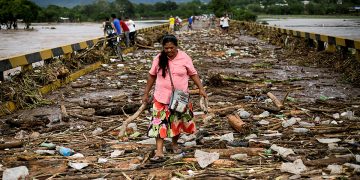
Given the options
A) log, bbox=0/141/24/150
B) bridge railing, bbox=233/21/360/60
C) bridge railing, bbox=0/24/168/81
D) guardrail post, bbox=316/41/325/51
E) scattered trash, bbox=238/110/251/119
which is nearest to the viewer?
log, bbox=0/141/24/150

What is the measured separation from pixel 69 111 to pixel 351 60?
710 centimetres

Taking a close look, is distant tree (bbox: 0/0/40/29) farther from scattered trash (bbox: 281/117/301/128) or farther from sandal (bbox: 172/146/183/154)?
sandal (bbox: 172/146/183/154)

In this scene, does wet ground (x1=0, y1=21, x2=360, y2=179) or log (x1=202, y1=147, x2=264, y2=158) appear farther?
log (x1=202, y1=147, x2=264, y2=158)

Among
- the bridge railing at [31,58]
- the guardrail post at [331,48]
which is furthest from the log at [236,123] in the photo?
the guardrail post at [331,48]

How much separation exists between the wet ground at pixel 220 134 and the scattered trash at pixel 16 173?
10 cm

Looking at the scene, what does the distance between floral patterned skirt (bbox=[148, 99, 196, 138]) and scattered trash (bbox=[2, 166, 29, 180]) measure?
4.34ft

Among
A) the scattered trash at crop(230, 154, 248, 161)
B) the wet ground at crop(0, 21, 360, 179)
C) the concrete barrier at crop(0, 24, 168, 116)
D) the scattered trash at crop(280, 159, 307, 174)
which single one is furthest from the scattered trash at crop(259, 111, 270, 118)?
the concrete barrier at crop(0, 24, 168, 116)

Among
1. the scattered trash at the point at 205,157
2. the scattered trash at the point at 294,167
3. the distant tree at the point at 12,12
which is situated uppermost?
the distant tree at the point at 12,12

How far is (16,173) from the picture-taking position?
4168 mm

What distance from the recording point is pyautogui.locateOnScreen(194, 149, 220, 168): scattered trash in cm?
437

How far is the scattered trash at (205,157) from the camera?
14.3ft

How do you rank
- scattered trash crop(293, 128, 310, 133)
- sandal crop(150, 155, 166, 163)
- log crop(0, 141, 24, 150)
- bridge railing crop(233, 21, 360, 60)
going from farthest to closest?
bridge railing crop(233, 21, 360, 60), scattered trash crop(293, 128, 310, 133), log crop(0, 141, 24, 150), sandal crop(150, 155, 166, 163)

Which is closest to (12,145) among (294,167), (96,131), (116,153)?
(96,131)

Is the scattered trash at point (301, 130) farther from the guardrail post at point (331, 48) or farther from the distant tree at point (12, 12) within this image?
the distant tree at point (12, 12)
